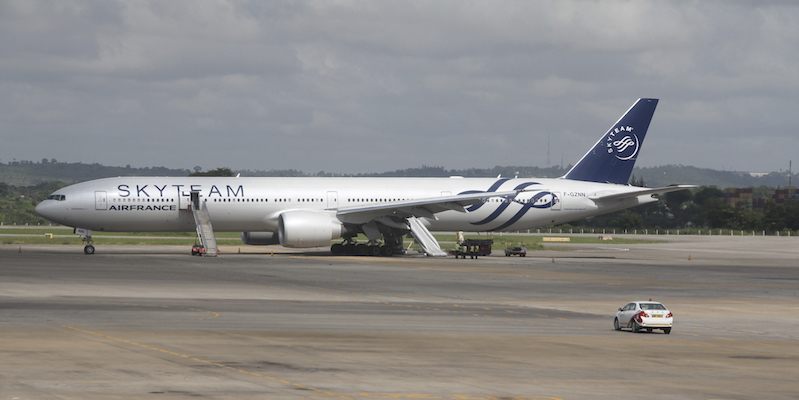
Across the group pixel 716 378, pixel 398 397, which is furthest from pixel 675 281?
pixel 398 397

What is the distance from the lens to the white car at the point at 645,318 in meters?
22.3

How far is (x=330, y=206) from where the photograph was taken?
174 feet

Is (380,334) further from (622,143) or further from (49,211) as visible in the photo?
(622,143)

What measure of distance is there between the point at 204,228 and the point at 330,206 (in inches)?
298

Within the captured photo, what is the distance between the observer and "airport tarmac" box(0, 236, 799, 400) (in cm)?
1466

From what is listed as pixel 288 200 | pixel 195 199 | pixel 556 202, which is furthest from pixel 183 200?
pixel 556 202

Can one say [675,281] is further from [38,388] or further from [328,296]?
[38,388]

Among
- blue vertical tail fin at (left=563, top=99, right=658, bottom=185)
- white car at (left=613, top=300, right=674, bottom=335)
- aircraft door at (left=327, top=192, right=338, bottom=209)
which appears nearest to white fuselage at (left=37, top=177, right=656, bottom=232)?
aircraft door at (left=327, top=192, right=338, bottom=209)

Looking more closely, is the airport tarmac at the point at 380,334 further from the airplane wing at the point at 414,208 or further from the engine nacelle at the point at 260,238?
the engine nacelle at the point at 260,238

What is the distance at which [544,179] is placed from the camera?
58969 mm

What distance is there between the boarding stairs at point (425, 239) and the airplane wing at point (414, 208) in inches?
26.7

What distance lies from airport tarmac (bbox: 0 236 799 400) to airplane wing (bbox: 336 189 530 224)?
8516 millimetres

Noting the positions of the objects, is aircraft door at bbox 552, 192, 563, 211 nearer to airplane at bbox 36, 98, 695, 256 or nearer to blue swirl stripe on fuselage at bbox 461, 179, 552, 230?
airplane at bbox 36, 98, 695, 256

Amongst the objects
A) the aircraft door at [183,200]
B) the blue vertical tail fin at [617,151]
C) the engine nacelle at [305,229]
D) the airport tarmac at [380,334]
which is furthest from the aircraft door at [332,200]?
the blue vertical tail fin at [617,151]
